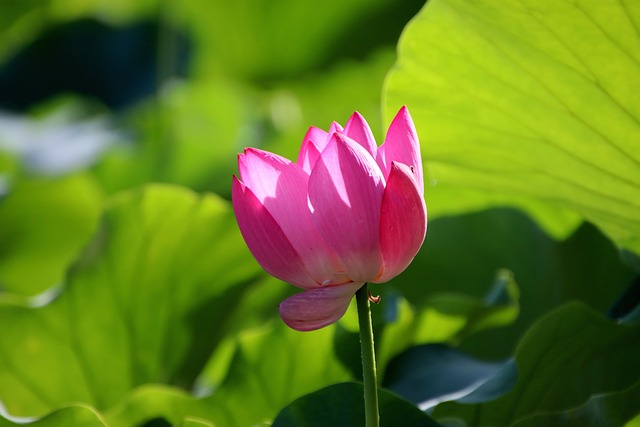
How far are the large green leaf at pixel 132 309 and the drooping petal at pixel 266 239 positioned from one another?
1.34 ft

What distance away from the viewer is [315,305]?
47 centimetres

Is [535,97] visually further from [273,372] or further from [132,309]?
[132,309]

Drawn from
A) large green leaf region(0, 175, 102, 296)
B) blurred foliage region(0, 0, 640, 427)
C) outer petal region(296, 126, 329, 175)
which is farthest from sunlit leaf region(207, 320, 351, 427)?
large green leaf region(0, 175, 102, 296)

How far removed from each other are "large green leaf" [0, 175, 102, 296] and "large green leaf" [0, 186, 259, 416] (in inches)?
19.9

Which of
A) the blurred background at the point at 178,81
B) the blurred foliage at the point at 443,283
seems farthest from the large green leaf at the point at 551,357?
the blurred background at the point at 178,81

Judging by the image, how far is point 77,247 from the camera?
4.64 ft

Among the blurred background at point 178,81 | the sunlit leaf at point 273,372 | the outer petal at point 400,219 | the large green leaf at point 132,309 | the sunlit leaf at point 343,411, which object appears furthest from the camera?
the blurred background at point 178,81

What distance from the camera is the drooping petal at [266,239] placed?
469 mm

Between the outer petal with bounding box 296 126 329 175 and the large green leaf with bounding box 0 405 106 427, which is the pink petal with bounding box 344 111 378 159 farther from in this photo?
the large green leaf with bounding box 0 405 106 427

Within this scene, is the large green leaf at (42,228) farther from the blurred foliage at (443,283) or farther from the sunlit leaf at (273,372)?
the sunlit leaf at (273,372)

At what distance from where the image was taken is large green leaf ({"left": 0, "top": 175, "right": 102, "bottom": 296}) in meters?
1.38

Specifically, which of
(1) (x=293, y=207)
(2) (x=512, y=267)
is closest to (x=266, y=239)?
(1) (x=293, y=207)

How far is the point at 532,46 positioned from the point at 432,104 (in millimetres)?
109

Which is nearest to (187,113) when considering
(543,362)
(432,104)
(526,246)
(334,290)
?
(526,246)
